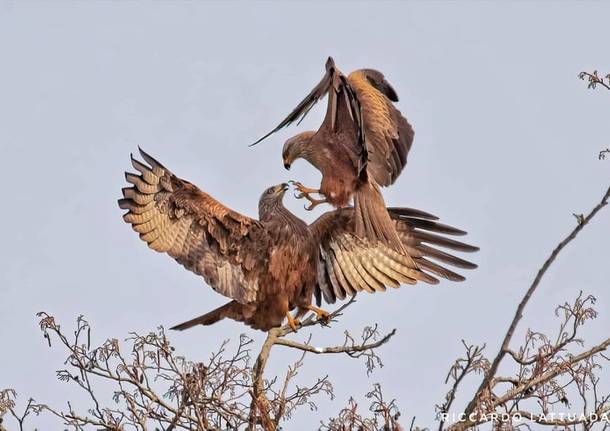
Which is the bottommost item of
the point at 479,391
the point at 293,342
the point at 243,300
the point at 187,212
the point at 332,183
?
the point at 479,391

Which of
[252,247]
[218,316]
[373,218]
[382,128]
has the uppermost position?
[382,128]

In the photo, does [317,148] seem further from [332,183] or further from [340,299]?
[340,299]

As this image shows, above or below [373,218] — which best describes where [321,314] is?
below

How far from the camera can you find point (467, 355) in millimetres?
5016

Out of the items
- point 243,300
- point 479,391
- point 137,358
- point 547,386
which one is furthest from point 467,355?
point 243,300

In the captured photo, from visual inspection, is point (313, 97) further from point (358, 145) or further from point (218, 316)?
point (218, 316)

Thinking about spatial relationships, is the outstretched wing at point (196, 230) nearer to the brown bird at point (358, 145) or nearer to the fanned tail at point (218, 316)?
the fanned tail at point (218, 316)

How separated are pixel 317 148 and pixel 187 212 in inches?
43.7

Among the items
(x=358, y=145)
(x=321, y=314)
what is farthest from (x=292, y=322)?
(x=358, y=145)

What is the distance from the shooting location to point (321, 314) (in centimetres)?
692

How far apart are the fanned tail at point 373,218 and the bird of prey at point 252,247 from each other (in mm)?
206

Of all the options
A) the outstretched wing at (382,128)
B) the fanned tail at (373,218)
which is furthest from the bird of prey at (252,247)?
the outstretched wing at (382,128)

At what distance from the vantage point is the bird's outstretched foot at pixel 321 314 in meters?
6.61

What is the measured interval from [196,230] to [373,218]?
45.2 inches
